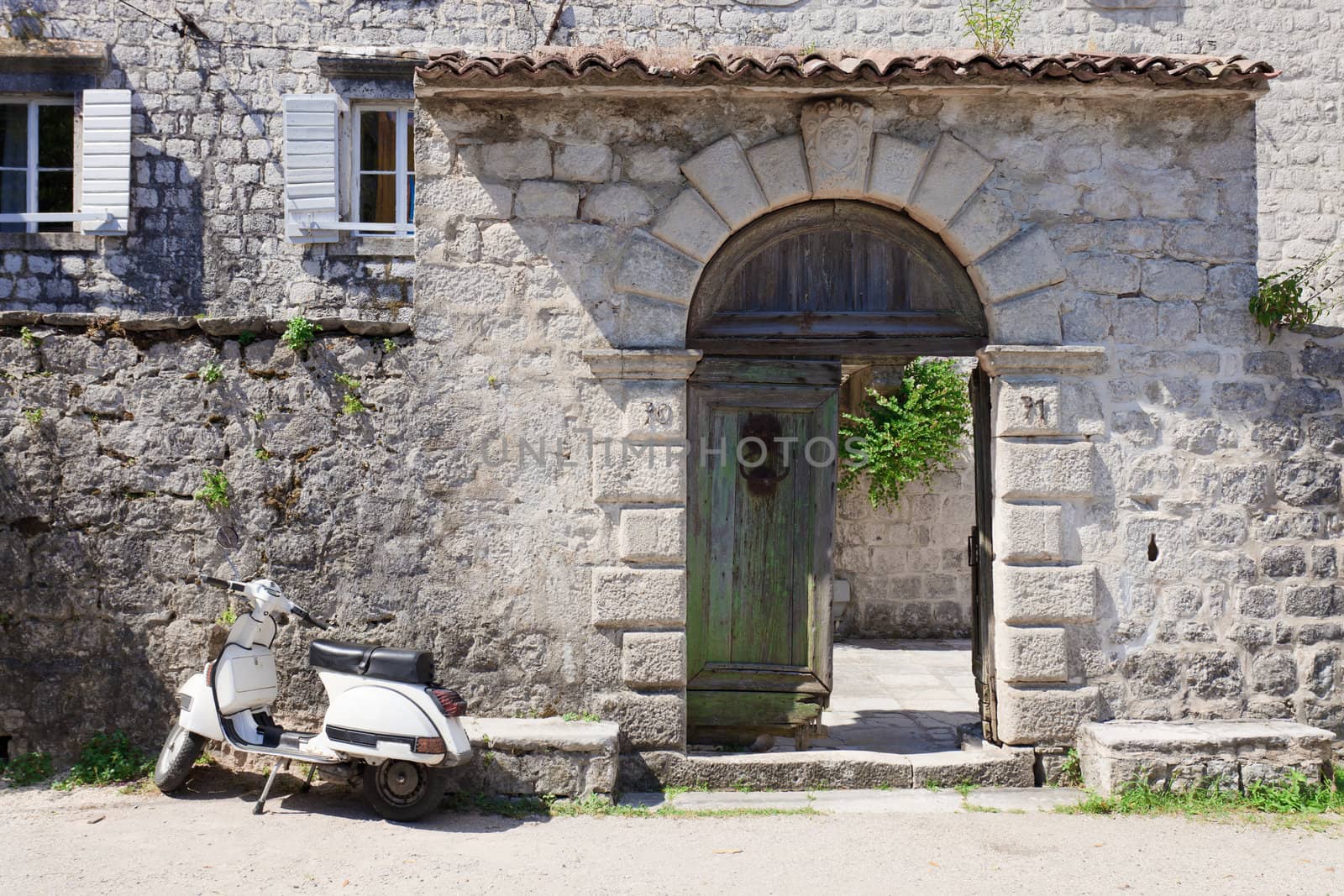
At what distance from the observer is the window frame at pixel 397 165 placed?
8641mm

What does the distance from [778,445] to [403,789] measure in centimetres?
239

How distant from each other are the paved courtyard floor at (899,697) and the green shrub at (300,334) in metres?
3.16

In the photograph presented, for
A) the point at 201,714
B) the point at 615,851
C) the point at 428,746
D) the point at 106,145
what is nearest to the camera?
the point at 615,851

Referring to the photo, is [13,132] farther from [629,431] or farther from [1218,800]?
[1218,800]

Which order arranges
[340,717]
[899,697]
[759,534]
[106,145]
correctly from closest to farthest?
1. [340,717]
2. [759,534]
3. [899,697]
4. [106,145]

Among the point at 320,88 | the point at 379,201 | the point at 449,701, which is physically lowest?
the point at 449,701

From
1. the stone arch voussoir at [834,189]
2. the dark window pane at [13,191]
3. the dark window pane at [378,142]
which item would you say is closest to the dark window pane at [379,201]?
the dark window pane at [378,142]

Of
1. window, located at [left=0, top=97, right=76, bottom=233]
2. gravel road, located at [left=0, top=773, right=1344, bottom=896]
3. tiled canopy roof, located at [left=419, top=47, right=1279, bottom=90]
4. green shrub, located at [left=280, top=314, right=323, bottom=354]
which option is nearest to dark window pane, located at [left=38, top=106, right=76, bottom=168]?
window, located at [left=0, top=97, right=76, bottom=233]

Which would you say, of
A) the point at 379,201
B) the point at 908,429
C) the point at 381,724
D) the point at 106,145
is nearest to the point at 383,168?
the point at 379,201

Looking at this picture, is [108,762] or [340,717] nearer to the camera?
[340,717]

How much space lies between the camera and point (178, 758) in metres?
4.30

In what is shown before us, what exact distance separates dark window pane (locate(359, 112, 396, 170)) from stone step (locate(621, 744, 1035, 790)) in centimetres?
633

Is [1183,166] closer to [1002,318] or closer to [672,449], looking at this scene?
[1002,318]

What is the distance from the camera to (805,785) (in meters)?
4.57
